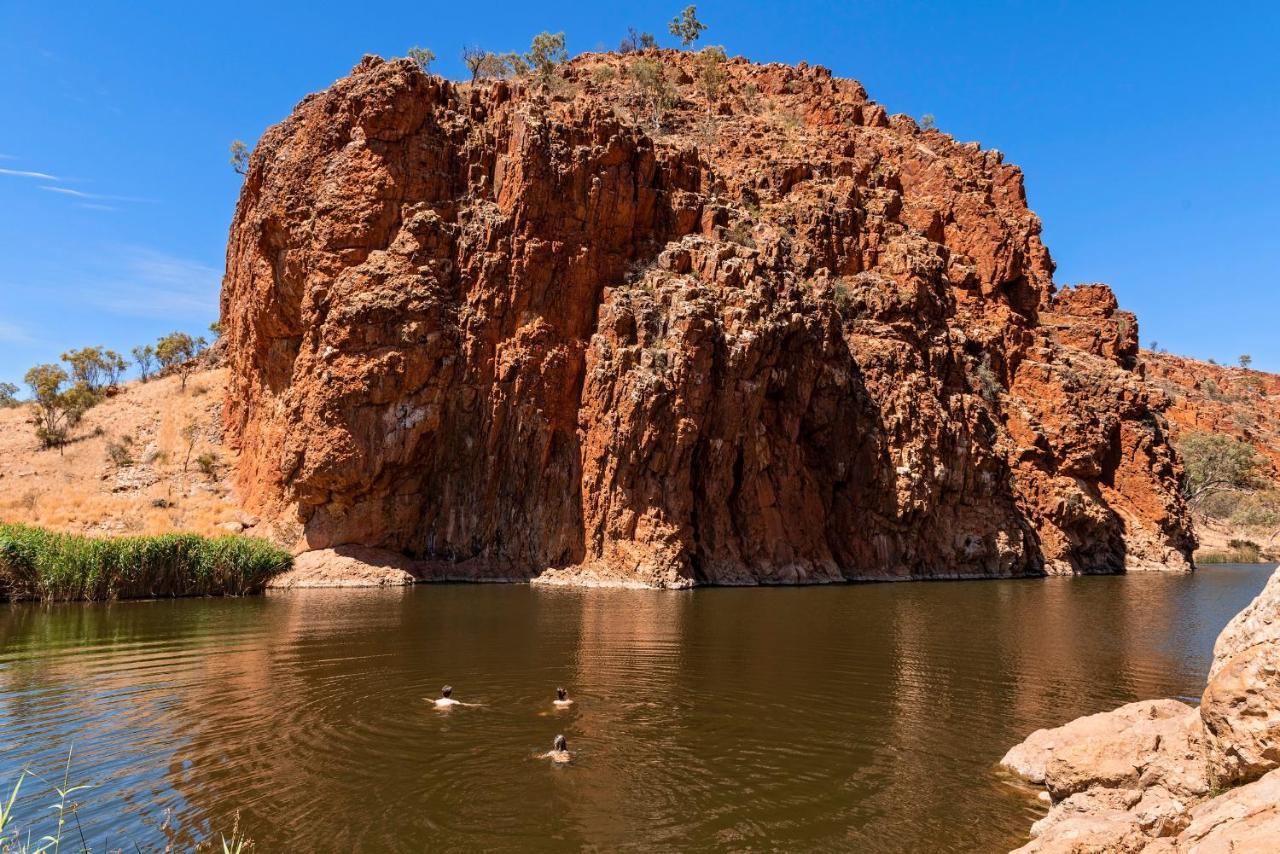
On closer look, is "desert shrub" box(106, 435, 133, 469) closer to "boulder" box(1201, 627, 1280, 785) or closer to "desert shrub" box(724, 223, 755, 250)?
"desert shrub" box(724, 223, 755, 250)

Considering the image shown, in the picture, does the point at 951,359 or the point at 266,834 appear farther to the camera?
the point at 951,359

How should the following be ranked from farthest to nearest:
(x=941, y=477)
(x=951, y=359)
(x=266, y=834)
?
(x=951, y=359), (x=941, y=477), (x=266, y=834)

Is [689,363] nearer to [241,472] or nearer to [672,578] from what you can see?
[672,578]

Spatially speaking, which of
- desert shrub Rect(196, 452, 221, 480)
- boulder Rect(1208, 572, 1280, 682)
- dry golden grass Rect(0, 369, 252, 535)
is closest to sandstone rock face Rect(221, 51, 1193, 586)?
dry golden grass Rect(0, 369, 252, 535)

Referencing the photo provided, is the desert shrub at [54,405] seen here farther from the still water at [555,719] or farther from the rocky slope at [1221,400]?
the rocky slope at [1221,400]

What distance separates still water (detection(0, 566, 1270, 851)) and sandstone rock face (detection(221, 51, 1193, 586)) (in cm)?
1649

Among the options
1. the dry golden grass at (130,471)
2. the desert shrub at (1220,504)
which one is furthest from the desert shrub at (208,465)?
the desert shrub at (1220,504)

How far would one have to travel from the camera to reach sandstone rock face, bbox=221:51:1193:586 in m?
48.2

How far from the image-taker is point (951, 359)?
63.0m

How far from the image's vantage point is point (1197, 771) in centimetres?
877

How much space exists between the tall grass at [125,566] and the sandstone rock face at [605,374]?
811 cm

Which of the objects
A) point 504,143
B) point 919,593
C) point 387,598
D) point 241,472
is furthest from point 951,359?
point 241,472

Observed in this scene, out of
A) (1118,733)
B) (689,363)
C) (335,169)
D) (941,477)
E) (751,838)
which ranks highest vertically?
(335,169)

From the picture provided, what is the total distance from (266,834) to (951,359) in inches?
2406
